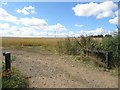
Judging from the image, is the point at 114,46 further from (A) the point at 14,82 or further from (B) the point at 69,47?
(A) the point at 14,82

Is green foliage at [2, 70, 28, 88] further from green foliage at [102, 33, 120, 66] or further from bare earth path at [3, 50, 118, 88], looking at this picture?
green foliage at [102, 33, 120, 66]

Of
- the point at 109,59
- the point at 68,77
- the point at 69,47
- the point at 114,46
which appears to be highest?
the point at 114,46

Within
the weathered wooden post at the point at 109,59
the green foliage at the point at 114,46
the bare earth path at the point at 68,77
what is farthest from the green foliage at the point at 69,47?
the bare earth path at the point at 68,77

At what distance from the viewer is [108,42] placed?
47.0 feet

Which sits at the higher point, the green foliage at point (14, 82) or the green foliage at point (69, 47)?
the green foliage at point (69, 47)

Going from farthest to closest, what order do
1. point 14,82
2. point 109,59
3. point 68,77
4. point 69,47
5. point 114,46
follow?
1. point 69,47
2. point 114,46
3. point 109,59
4. point 68,77
5. point 14,82

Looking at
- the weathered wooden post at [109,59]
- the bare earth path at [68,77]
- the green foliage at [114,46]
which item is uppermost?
the green foliage at [114,46]

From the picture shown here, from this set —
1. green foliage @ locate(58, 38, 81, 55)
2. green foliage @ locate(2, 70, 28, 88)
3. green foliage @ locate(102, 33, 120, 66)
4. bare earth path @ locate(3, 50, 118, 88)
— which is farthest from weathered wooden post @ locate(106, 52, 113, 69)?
green foliage @ locate(58, 38, 81, 55)

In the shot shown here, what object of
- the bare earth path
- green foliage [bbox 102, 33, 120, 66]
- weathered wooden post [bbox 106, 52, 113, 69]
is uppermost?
green foliage [bbox 102, 33, 120, 66]

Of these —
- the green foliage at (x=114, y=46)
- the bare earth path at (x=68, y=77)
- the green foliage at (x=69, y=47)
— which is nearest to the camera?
the bare earth path at (x=68, y=77)

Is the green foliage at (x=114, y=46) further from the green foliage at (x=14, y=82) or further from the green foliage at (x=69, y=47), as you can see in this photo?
the green foliage at (x=14, y=82)

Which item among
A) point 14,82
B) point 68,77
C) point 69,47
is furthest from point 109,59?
point 69,47

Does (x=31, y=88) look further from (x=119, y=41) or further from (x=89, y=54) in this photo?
(x=89, y=54)

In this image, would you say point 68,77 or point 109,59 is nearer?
point 68,77
